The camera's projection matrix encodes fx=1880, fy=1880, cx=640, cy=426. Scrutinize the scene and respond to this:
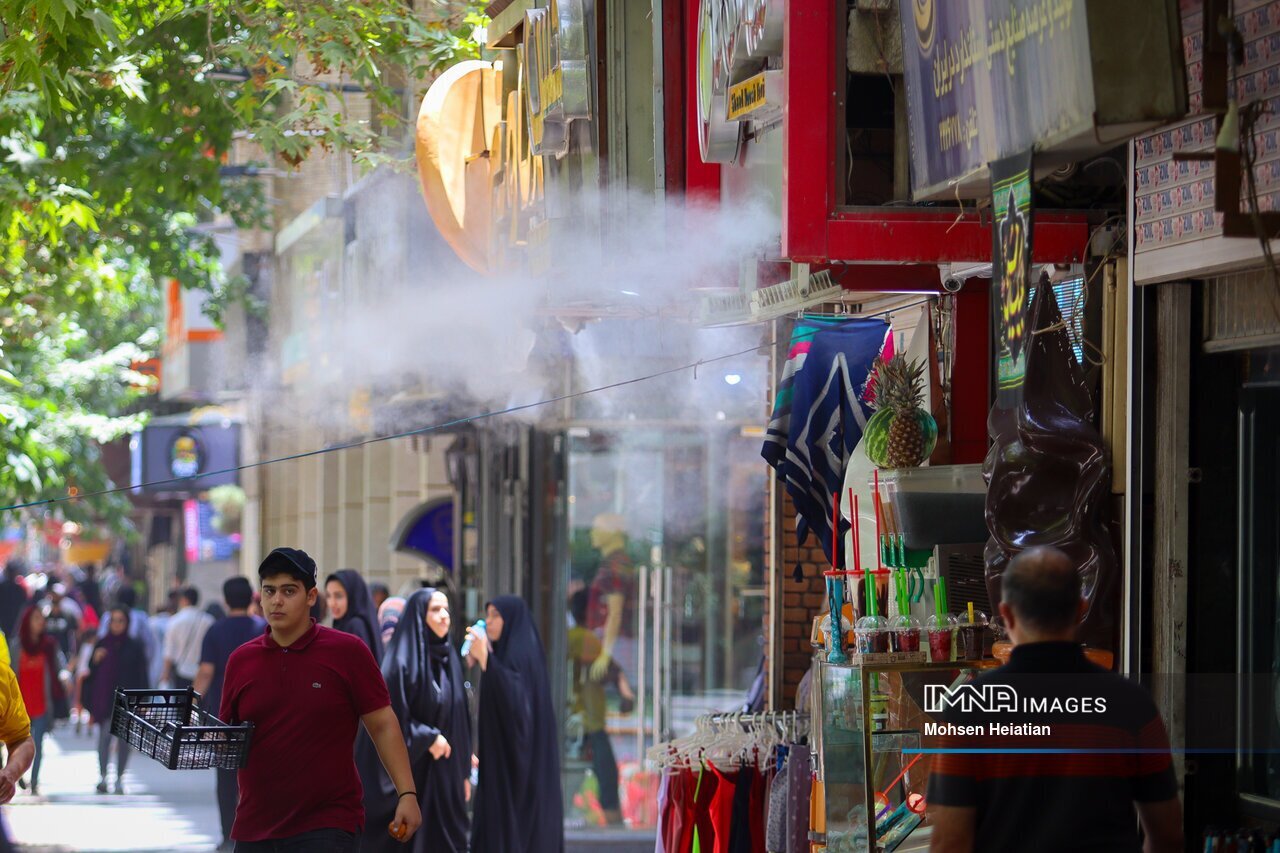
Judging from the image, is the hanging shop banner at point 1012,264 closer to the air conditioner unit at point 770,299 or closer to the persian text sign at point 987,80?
the persian text sign at point 987,80

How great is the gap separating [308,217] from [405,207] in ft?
15.4

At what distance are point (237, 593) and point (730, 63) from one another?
717cm

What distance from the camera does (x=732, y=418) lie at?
15539 mm

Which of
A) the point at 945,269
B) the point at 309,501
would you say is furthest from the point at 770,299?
the point at 309,501

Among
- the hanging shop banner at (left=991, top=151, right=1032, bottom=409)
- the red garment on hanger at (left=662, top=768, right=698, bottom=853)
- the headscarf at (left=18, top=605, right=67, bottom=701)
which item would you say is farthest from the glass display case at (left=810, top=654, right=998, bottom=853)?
the headscarf at (left=18, top=605, right=67, bottom=701)

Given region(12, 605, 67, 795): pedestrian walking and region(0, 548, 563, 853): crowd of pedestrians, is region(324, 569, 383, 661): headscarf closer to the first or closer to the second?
region(0, 548, 563, 853): crowd of pedestrians

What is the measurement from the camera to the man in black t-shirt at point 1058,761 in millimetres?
3969

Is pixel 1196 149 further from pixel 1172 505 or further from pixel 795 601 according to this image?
pixel 795 601

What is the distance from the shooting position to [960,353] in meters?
7.06

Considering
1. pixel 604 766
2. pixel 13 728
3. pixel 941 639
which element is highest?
pixel 941 639

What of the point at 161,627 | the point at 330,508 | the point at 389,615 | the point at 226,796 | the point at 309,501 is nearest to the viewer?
the point at 389,615

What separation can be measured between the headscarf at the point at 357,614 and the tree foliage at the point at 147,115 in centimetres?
217

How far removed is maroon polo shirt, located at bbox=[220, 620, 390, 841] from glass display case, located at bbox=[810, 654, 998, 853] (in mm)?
1562

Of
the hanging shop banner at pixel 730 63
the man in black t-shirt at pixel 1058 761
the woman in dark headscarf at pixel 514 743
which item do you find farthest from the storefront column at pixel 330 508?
the man in black t-shirt at pixel 1058 761
